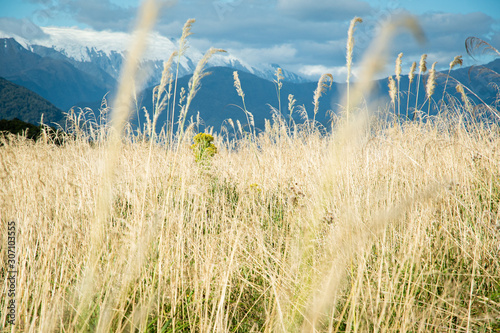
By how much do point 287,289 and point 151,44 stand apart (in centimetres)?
125

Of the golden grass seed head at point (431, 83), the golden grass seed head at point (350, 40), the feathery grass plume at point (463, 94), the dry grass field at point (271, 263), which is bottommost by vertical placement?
the dry grass field at point (271, 263)

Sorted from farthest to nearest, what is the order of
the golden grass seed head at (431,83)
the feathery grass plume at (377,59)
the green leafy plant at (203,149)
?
the golden grass seed head at (431,83) → the green leafy plant at (203,149) → the feathery grass plume at (377,59)

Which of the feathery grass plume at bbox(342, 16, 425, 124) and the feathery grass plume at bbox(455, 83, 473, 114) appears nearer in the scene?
the feathery grass plume at bbox(342, 16, 425, 124)

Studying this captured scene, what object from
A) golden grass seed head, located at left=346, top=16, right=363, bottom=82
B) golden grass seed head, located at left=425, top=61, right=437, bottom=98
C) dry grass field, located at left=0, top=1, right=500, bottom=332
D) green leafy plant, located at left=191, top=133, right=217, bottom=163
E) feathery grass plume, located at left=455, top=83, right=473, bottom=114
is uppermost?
golden grass seed head, located at left=425, top=61, right=437, bottom=98

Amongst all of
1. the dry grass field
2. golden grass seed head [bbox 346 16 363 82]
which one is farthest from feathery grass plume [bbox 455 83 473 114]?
golden grass seed head [bbox 346 16 363 82]

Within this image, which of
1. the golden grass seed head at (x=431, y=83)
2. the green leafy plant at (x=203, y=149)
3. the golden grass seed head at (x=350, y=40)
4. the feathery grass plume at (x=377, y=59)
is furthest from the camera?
the golden grass seed head at (x=431, y=83)

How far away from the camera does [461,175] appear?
261 cm

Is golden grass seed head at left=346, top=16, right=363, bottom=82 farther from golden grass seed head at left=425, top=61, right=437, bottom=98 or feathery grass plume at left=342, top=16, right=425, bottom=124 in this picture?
golden grass seed head at left=425, top=61, right=437, bottom=98

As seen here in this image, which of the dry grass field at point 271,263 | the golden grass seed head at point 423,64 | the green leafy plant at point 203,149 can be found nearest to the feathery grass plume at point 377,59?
the dry grass field at point 271,263

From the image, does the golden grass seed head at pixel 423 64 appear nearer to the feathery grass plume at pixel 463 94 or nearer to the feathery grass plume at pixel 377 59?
the feathery grass plume at pixel 463 94

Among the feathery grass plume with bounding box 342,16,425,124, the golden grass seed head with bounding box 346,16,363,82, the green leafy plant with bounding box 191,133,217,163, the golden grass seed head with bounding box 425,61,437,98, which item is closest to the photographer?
the feathery grass plume with bounding box 342,16,425,124

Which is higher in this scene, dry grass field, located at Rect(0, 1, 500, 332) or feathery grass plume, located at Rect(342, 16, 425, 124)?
feathery grass plume, located at Rect(342, 16, 425, 124)

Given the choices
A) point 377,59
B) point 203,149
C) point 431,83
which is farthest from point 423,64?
point 377,59

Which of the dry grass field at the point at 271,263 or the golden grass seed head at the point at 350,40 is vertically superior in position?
the golden grass seed head at the point at 350,40
